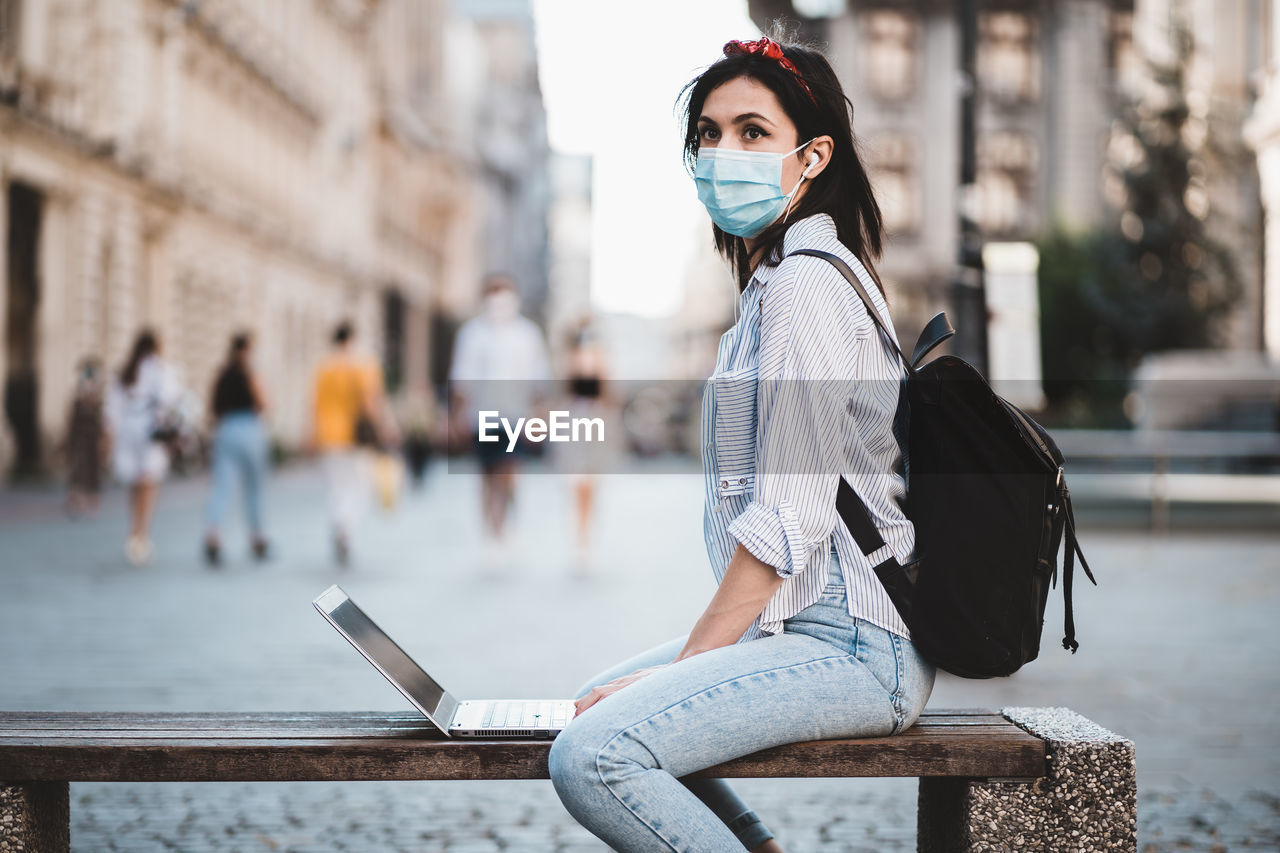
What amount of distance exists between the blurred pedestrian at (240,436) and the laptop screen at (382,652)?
339 inches

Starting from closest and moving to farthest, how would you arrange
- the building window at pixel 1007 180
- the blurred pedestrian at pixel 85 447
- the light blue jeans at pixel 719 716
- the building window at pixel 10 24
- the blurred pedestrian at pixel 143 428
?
the light blue jeans at pixel 719 716 < the blurred pedestrian at pixel 143 428 < the blurred pedestrian at pixel 85 447 < the building window at pixel 10 24 < the building window at pixel 1007 180

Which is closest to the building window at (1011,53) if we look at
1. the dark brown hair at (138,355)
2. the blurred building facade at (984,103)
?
the blurred building facade at (984,103)

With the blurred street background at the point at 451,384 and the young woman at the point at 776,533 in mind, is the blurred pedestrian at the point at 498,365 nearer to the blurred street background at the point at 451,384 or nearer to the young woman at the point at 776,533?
the blurred street background at the point at 451,384

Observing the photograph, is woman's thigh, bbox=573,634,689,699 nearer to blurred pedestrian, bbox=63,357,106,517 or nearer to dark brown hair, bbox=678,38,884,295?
dark brown hair, bbox=678,38,884,295

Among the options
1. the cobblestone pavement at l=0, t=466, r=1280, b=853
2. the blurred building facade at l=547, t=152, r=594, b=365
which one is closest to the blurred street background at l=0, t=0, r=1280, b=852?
the cobblestone pavement at l=0, t=466, r=1280, b=853

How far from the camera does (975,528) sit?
230 cm

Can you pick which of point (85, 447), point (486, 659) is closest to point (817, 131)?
point (486, 659)

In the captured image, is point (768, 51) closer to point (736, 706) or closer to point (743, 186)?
point (743, 186)

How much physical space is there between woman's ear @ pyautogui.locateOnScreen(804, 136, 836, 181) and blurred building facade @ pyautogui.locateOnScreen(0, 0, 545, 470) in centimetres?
1827

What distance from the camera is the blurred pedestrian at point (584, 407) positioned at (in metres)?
10.1

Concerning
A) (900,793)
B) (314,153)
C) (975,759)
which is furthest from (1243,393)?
(314,153)

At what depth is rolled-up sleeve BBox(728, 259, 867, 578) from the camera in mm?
2258

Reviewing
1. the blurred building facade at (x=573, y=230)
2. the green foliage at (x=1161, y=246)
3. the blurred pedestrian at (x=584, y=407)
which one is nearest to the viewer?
the blurred pedestrian at (x=584, y=407)

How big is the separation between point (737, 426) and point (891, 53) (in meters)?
A: 41.9
